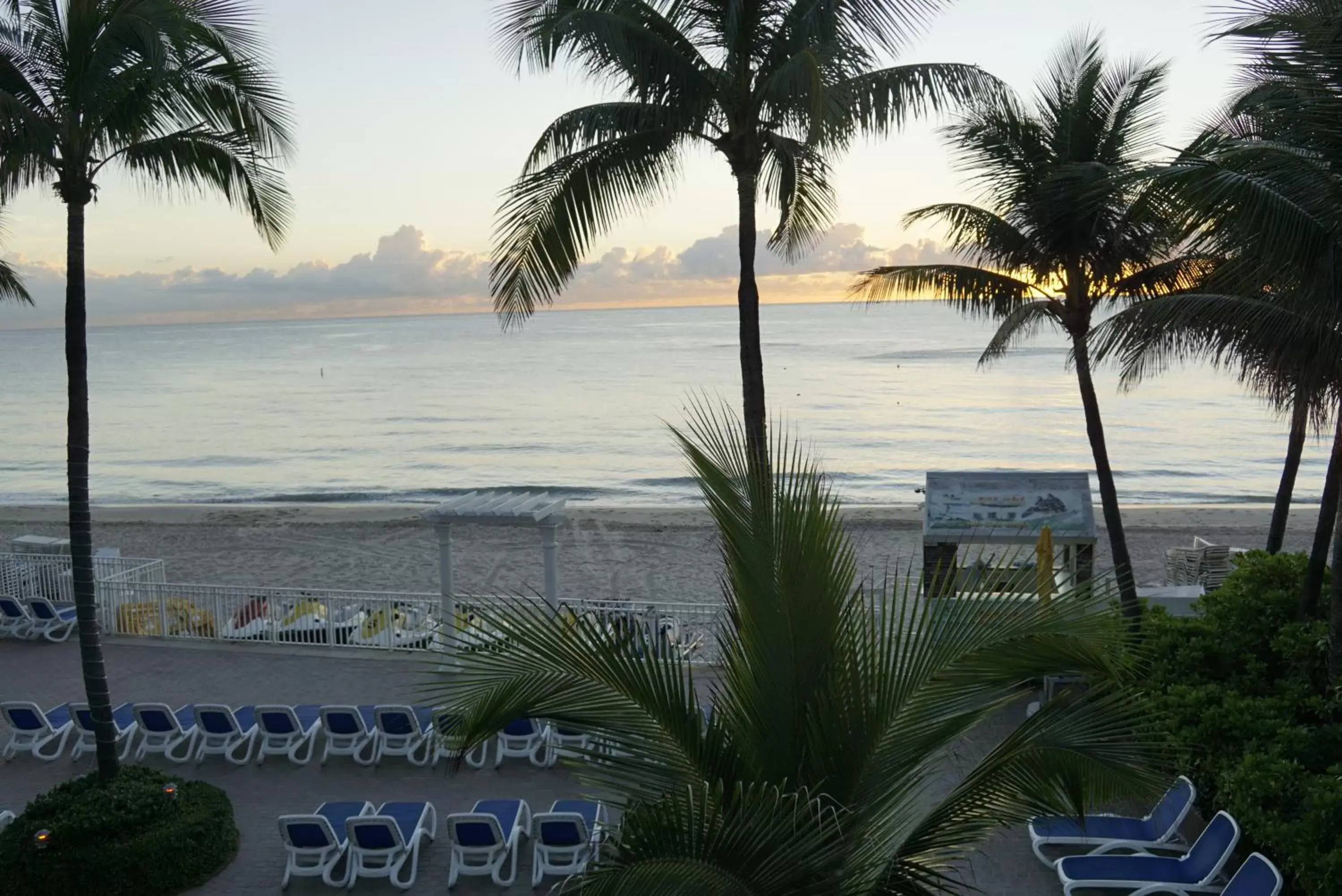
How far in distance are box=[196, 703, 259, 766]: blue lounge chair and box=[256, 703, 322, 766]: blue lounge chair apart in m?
0.12

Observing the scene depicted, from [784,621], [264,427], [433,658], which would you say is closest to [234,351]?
[264,427]

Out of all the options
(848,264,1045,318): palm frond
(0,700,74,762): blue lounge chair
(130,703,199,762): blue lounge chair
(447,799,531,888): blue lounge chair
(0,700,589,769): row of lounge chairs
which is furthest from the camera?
(848,264,1045,318): palm frond

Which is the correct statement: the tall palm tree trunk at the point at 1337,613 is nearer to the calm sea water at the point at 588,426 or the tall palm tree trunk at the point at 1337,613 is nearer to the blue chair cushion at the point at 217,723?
the calm sea water at the point at 588,426

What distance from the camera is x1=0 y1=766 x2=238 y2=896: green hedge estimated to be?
27.4 feet

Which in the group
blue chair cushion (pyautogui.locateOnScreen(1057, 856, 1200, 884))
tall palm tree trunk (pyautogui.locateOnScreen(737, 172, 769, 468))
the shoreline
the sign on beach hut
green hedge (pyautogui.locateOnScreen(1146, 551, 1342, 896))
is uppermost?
tall palm tree trunk (pyautogui.locateOnScreen(737, 172, 769, 468))

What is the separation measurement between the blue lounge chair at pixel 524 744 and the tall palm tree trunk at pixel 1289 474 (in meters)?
8.65

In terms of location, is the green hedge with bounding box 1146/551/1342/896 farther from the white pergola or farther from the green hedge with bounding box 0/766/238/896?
the green hedge with bounding box 0/766/238/896

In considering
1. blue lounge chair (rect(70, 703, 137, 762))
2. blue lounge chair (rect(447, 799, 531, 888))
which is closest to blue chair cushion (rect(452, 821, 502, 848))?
blue lounge chair (rect(447, 799, 531, 888))

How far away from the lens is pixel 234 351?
16062 cm

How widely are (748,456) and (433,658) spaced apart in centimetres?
1015

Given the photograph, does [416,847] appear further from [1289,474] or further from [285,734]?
[1289,474]

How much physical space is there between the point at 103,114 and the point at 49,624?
9770 millimetres

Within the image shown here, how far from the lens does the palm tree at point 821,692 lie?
459 cm

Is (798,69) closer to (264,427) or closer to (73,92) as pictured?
(73,92)
